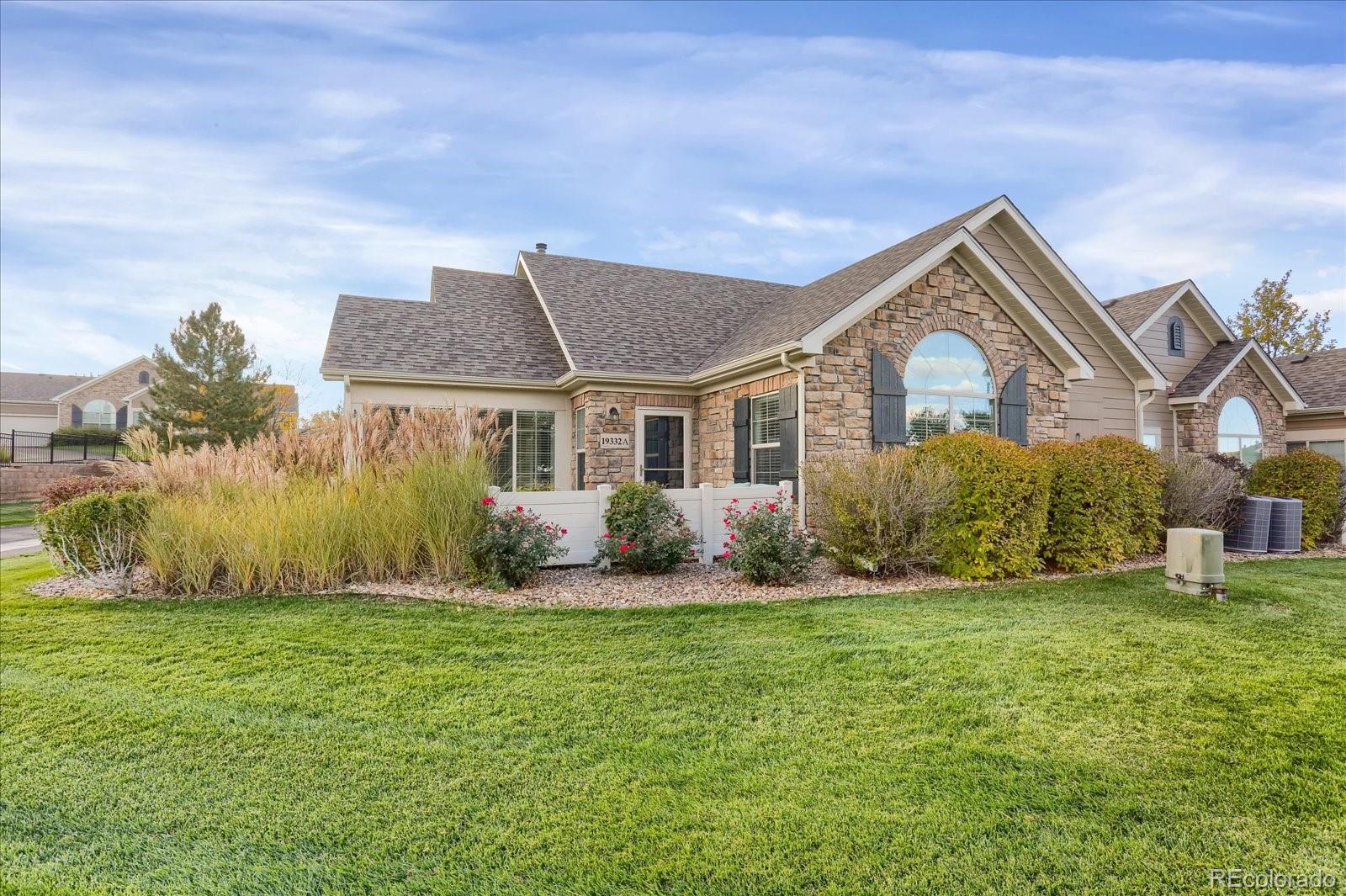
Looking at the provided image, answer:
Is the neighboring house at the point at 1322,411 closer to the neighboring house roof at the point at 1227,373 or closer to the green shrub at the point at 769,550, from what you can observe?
the neighboring house roof at the point at 1227,373

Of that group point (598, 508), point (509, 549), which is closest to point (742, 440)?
point (598, 508)

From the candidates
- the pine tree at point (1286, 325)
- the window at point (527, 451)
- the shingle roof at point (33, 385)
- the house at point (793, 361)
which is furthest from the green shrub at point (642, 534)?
the shingle roof at point (33, 385)

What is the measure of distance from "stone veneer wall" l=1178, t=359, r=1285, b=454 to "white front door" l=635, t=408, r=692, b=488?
1042 cm

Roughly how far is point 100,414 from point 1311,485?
46594 millimetres

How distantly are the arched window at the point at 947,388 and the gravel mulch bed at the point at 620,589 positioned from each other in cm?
301

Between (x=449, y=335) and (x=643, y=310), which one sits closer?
(x=449, y=335)

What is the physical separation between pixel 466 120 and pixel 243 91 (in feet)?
10.1

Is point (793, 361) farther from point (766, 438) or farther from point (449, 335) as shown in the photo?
point (449, 335)

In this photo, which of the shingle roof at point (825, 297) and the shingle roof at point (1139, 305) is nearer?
the shingle roof at point (825, 297)

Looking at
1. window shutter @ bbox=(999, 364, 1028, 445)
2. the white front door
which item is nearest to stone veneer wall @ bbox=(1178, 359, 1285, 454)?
window shutter @ bbox=(999, 364, 1028, 445)

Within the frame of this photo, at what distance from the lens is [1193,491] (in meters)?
8.63

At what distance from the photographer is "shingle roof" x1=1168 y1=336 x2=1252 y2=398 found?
1420cm

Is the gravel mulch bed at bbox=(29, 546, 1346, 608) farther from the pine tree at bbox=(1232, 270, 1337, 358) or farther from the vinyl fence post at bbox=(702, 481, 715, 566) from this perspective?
the pine tree at bbox=(1232, 270, 1337, 358)

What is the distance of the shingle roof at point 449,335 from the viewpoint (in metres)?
11.4
